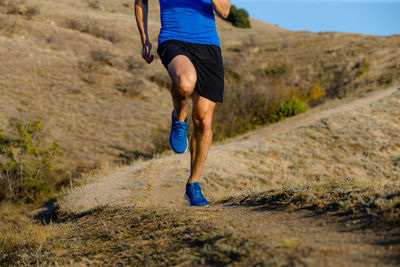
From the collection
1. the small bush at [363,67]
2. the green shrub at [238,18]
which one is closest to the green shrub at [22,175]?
the small bush at [363,67]

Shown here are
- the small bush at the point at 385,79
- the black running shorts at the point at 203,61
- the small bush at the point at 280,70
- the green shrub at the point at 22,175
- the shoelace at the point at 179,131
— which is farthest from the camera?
the small bush at the point at 280,70

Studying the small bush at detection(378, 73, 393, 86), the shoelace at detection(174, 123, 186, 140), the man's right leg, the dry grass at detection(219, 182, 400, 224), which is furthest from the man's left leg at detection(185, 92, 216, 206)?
the small bush at detection(378, 73, 393, 86)

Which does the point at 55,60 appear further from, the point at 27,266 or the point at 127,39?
the point at 27,266

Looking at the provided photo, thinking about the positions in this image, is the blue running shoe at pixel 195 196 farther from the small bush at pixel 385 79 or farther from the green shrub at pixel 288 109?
the small bush at pixel 385 79

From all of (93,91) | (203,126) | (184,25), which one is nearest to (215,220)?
(203,126)

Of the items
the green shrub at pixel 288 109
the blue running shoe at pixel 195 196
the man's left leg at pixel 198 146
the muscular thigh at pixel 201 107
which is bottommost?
the green shrub at pixel 288 109

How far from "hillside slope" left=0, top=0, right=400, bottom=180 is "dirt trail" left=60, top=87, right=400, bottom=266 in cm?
577

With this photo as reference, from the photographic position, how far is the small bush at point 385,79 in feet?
63.0

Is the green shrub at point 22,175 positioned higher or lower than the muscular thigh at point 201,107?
lower

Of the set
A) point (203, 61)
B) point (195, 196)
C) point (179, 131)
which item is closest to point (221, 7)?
point (203, 61)

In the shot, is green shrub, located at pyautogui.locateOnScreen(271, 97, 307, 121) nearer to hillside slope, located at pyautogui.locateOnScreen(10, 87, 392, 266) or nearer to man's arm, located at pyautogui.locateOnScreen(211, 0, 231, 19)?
hillside slope, located at pyautogui.locateOnScreen(10, 87, 392, 266)

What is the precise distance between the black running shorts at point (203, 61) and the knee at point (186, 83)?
9cm

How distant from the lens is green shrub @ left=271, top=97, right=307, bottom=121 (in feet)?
57.7

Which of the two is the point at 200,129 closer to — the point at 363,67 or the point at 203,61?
the point at 203,61
